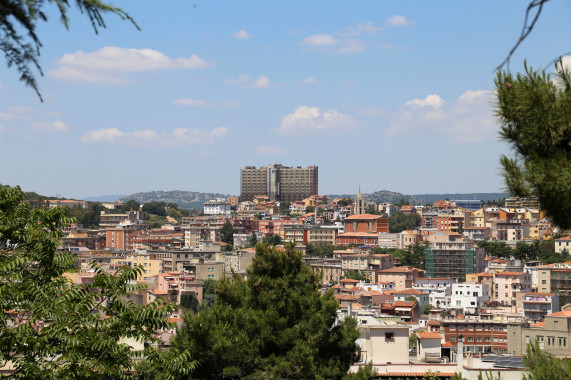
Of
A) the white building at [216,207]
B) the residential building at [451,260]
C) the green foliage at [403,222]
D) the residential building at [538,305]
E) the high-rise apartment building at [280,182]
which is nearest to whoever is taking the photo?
the residential building at [538,305]

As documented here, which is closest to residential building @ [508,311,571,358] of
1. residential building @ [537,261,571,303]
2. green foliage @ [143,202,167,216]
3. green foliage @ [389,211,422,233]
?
residential building @ [537,261,571,303]

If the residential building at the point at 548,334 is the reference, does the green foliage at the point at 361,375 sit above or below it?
above

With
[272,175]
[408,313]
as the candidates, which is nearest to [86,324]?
[408,313]

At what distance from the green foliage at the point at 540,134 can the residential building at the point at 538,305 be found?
87.8 ft

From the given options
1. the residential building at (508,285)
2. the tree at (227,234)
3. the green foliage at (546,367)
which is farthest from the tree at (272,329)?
the tree at (227,234)

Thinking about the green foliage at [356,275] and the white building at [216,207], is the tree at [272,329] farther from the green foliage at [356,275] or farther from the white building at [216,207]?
the white building at [216,207]

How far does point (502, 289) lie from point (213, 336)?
3306cm

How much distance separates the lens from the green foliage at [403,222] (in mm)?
79012

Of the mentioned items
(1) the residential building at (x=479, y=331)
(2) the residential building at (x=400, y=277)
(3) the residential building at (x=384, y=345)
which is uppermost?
(3) the residential building at (x=384, y=345)

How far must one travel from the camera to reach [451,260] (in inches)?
1847

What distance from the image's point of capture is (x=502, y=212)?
212ft

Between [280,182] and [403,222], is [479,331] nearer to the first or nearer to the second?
[403,222]

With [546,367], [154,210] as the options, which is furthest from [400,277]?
[154,210]

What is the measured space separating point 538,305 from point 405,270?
13409 millimetres
